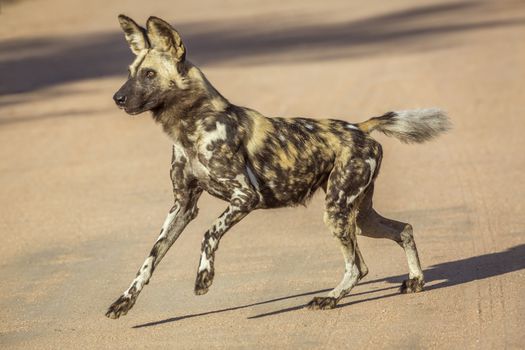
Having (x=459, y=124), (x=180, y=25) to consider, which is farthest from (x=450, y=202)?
(x=180, y=25)

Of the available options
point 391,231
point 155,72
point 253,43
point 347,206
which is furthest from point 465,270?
point 253,43

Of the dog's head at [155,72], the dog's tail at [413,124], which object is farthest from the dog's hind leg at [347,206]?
the dog's head at [155,72]

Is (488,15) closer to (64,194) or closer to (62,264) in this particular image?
(64,194)

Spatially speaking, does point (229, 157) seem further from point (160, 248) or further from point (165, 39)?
point (165, 39)

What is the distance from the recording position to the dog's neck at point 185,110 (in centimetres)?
688

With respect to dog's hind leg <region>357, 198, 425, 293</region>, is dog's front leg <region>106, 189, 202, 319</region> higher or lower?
higher

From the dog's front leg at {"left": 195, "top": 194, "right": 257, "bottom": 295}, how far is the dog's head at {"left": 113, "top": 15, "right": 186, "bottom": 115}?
72 centimetres

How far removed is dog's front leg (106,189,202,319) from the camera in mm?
6664

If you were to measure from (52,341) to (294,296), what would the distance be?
1.53 metres

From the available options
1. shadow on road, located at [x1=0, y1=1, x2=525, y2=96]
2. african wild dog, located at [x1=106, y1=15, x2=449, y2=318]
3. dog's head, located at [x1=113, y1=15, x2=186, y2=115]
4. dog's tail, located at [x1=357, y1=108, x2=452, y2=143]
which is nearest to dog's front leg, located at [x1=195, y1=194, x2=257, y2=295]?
african wild dog, located at [x1=106, y1=15, x2=449, y2=318]

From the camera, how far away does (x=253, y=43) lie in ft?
72.2

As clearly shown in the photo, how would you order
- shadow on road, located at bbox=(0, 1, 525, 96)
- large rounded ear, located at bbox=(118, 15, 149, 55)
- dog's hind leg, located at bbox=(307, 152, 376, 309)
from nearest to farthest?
large rounded ear, located at bbox=(118, 15, 149, 55)
dog's hind leg, located at bbox=(307, 152, 376, 309)
shadow on road, located at bbox=(0, 1, 525, 96)

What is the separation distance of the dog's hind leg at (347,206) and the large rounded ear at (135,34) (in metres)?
1.31

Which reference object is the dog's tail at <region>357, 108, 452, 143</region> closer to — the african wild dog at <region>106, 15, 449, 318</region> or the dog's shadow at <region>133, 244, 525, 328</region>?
the african wild dog at <region>106, 15, 449, 318</region>
